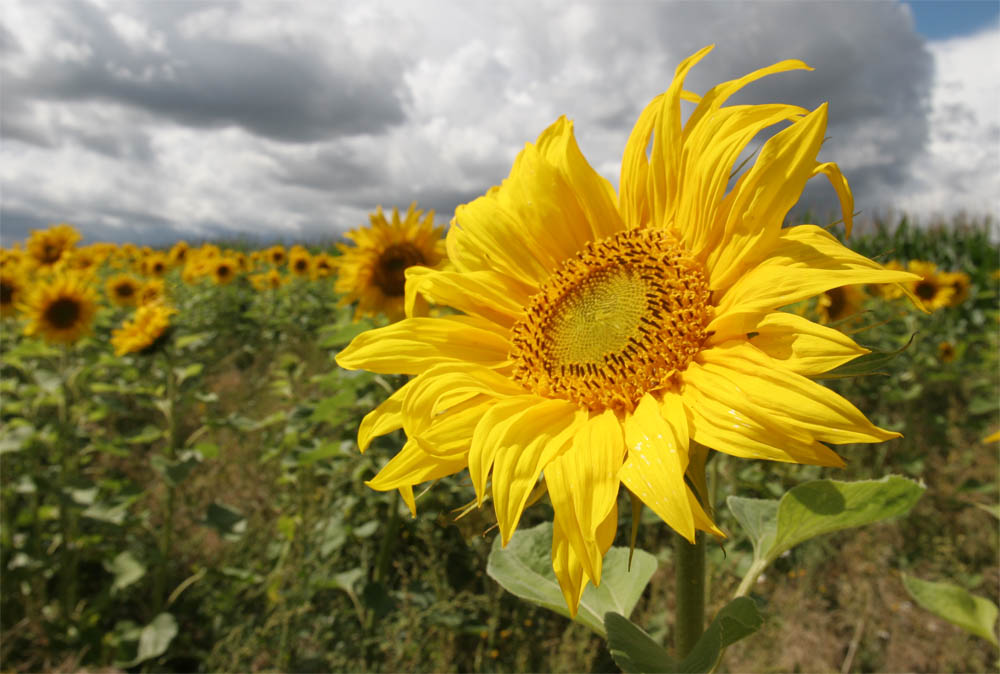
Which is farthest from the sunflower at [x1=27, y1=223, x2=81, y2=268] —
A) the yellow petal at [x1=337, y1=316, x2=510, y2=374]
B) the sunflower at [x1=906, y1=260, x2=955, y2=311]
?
the sunflower at [x1=906, y1=260, x2=955, y2=311]

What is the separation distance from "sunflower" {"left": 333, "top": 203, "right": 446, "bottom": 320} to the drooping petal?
3074mm

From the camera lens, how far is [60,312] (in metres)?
4.92

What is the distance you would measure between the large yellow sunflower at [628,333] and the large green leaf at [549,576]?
0.22m

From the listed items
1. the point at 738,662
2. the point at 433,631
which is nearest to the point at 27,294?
the point at 433,631

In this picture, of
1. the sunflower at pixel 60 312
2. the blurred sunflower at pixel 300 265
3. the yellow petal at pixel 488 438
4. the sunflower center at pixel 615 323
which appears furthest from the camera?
the blurred sunflower at pixel 300 265

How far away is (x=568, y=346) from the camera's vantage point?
1.29m

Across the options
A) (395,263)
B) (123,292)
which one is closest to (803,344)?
(395,263)

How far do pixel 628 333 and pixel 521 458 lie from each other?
1.20 ft

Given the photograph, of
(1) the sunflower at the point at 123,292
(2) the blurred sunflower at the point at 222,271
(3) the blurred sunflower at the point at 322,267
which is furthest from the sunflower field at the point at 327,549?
(2) the blurred sunflower at the point at 222,271

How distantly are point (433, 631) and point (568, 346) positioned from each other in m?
2.60

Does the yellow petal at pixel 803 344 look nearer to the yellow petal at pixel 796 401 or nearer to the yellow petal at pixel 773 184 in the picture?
the yellow petal at pixel 796 401

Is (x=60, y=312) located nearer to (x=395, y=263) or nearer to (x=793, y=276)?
(x=395, y=263)

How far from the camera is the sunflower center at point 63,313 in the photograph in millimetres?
4863

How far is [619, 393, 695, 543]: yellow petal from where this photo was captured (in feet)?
2.85
